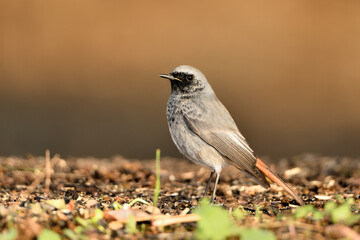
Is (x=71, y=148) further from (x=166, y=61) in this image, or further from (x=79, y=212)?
(x=79, y=212)

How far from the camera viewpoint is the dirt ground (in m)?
3.52

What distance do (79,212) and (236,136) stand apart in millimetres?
2169

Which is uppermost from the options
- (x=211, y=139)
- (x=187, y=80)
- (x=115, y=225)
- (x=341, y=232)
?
(x=187, y=80)

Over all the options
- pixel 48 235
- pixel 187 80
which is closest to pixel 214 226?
pixel 48 235

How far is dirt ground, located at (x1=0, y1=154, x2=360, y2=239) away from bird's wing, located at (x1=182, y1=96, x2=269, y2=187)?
1.24 feet

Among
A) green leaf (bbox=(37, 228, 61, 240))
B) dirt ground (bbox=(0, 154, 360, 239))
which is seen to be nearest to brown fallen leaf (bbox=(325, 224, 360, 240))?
dirt ground (bbox=(0, 154, 360, 239))

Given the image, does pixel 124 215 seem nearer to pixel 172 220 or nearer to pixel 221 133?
pixel 172 220

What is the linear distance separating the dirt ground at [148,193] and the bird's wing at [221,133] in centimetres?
38

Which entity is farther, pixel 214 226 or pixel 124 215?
pixel 124 215

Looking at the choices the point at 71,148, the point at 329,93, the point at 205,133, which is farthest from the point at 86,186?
the point at 329,93

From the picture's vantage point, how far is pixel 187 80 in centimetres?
593

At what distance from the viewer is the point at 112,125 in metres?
12.1

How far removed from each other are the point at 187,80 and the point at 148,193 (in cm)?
127

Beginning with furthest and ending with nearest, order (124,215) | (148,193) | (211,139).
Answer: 1. (148,193)
2. (211,139)
3. (124,215)
